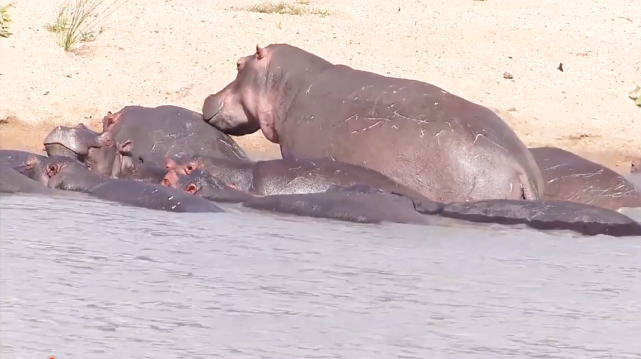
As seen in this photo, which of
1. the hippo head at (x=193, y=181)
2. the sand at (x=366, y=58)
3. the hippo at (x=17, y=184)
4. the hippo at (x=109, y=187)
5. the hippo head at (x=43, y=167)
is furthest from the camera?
the sand at (x=366, y=58)

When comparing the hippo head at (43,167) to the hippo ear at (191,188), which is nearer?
the hippo ear at (191,188)

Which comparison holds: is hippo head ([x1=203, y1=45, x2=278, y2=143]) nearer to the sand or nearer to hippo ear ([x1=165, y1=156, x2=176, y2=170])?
hippo ear ([x1=165, y1=156, x2=176, y2=170])

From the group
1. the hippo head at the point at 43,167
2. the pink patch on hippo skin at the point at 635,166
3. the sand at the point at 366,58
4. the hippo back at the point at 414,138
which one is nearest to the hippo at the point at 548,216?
the hippo back at the point at 414,138

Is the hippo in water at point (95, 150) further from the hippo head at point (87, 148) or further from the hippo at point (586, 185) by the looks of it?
the hippo at point (586, 185)

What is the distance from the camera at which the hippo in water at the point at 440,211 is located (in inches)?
255

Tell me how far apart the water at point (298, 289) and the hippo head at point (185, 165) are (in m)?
0.92

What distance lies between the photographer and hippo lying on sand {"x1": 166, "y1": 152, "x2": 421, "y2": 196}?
23.5 ft

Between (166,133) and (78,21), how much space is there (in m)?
4.08

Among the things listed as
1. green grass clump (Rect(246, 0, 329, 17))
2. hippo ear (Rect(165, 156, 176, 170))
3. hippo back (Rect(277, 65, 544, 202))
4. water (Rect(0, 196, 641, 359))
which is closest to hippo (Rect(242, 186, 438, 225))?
water (Rect(0, 196, 641, 359))

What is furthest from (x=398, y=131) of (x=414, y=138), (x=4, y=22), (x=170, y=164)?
(x=4, y=22)

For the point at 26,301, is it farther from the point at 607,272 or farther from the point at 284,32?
the point at 284,32

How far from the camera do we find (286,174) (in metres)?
7.29

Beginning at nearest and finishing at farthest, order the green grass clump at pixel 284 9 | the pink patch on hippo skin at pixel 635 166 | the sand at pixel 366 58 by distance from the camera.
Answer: the pink patch on hippo skin at pixel 635 166 < the sand at pixel 366 58 < the green grass clump at pixel 284 9

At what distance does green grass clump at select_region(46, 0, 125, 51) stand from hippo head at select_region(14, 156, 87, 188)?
3.90 m
